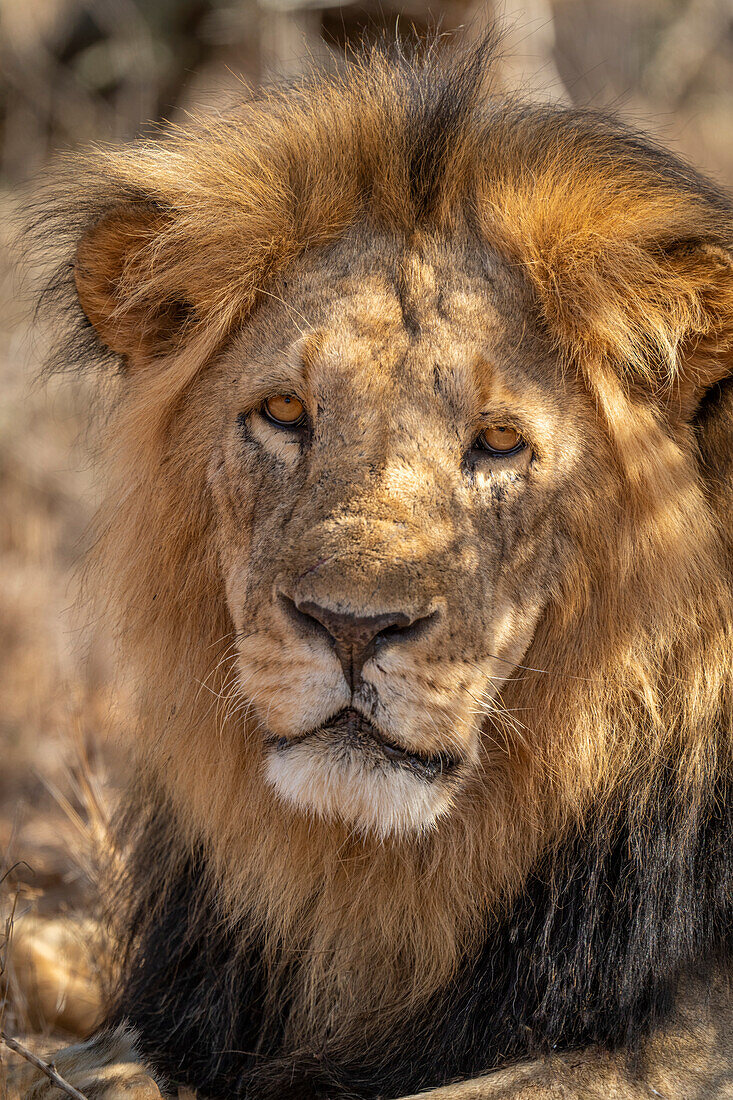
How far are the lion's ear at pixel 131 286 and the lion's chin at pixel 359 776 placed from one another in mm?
1149

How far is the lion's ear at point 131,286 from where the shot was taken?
2.87 metres

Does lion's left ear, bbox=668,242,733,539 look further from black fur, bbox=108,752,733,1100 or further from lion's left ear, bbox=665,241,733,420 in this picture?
black fur, bbox=108,752,733,1100

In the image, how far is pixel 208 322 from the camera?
2850 mm

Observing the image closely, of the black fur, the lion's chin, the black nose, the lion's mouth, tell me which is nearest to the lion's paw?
the black fur

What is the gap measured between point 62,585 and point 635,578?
168 inches

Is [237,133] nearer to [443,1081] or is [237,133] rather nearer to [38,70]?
[443,1081]

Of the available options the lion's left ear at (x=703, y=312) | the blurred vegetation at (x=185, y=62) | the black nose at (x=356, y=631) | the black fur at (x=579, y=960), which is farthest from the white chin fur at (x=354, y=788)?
the blurred vegetation at (x=185, y=62)

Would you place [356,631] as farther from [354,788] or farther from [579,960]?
[579,960]

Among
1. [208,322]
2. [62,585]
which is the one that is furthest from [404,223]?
[62,585]

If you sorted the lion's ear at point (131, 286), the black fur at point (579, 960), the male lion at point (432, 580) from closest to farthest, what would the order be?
the male lion at point (432, 580) < the black fur at point (579, 960) < the lion's ear at point (131, 286)

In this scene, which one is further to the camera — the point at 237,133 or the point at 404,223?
the point at 237,133

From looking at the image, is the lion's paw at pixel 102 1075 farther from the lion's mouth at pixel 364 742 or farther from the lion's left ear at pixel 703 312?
the lion's left ear at pixel 703 312

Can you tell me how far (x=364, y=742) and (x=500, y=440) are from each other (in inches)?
28.4

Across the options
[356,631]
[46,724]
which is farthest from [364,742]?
[46,724]
